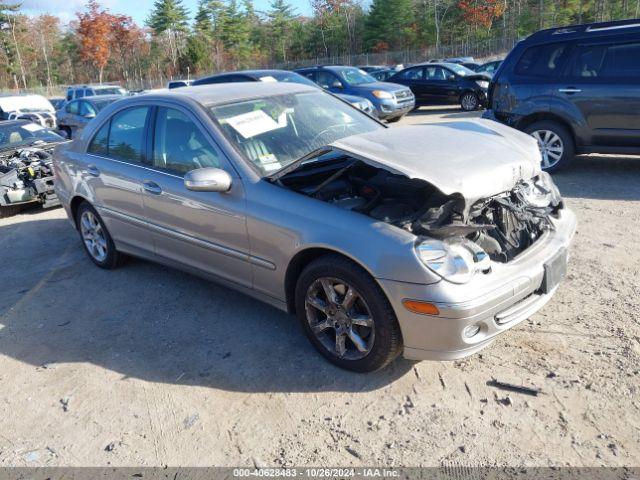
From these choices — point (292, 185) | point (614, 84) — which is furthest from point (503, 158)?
point (614, 84)

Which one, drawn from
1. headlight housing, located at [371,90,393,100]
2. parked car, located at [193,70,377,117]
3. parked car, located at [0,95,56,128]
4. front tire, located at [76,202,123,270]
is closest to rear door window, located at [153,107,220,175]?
front tire, located at [76,202,123,270]

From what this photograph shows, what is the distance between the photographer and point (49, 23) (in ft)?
232

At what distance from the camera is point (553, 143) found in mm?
7461

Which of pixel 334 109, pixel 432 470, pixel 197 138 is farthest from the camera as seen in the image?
pixel 334 109

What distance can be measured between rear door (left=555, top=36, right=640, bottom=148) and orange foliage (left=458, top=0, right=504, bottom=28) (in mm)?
50099

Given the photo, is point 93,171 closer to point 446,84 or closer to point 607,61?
point 607,61

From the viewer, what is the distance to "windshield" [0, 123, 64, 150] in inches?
357

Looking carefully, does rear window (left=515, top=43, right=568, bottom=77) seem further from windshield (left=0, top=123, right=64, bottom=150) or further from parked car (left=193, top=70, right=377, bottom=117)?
windshield (left=0, top=123, right=64, bottom=150)

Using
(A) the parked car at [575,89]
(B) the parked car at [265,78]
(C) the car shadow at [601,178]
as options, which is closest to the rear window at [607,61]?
(A) the parked car at [575,89]

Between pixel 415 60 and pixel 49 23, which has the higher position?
pixel 49 23

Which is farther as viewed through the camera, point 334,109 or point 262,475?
point 334,109

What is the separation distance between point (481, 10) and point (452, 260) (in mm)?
56440

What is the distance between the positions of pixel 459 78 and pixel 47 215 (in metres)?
12.7

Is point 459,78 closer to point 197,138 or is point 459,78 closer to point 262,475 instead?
point 197,138
